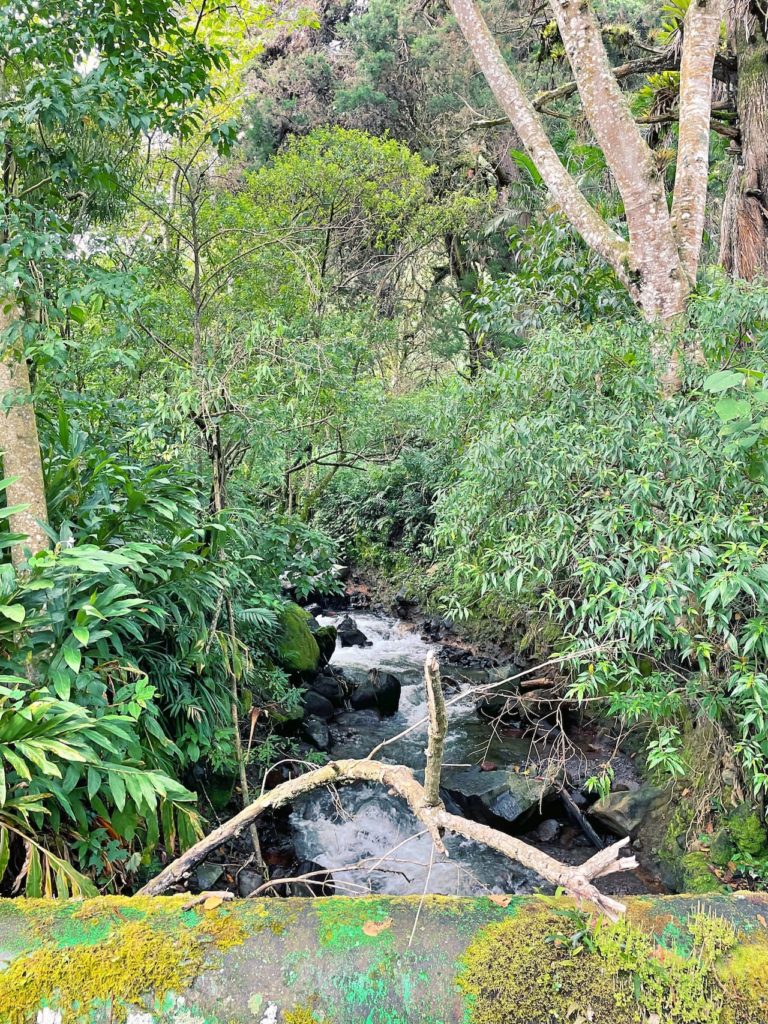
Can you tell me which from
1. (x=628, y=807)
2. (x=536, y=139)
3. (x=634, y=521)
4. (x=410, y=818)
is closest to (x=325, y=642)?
(x=410, y=818)

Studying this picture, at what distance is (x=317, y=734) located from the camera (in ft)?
20.2

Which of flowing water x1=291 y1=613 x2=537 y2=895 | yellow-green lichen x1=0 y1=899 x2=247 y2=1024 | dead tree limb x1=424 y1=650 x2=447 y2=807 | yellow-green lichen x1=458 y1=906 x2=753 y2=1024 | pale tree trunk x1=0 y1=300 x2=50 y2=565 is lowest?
flowing water x1=291 y1=613 x2=537 y2=895

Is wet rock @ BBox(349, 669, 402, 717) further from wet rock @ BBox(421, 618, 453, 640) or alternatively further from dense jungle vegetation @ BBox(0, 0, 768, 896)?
wet rock @ BBox(421, 618, 453, 640)

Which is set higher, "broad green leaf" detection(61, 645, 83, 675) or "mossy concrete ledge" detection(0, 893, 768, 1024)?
"broad green leaf" detection(61, 645, 83, 675)

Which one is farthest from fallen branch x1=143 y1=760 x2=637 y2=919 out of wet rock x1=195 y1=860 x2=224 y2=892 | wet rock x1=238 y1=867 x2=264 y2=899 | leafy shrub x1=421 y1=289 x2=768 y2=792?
wet rock x1=238 y1=867 x2=264 y2=899

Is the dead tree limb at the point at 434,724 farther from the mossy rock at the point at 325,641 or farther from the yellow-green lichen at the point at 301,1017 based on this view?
the mossy rock at the point at 325,641

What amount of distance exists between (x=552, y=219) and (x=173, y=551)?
4.61 m

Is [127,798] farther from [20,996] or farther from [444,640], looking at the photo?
[444,640]

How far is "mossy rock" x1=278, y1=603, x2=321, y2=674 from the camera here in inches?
257

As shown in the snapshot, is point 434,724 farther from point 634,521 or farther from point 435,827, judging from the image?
point 634,521

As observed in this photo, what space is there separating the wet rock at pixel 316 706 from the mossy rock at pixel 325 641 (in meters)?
0.77

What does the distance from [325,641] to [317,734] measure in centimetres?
196

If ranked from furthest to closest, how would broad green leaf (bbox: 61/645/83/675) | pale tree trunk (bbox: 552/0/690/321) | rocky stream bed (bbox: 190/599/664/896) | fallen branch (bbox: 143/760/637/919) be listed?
pale tree trunk (bbox: 552/0/690/321), rocky stream bed (bbox: 190/599/664/896), broad green leaf (bbox: 61/645/83/675), fallen branch (bbox: 143/760/637/919)

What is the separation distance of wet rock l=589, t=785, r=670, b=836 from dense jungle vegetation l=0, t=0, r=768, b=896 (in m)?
0.39
